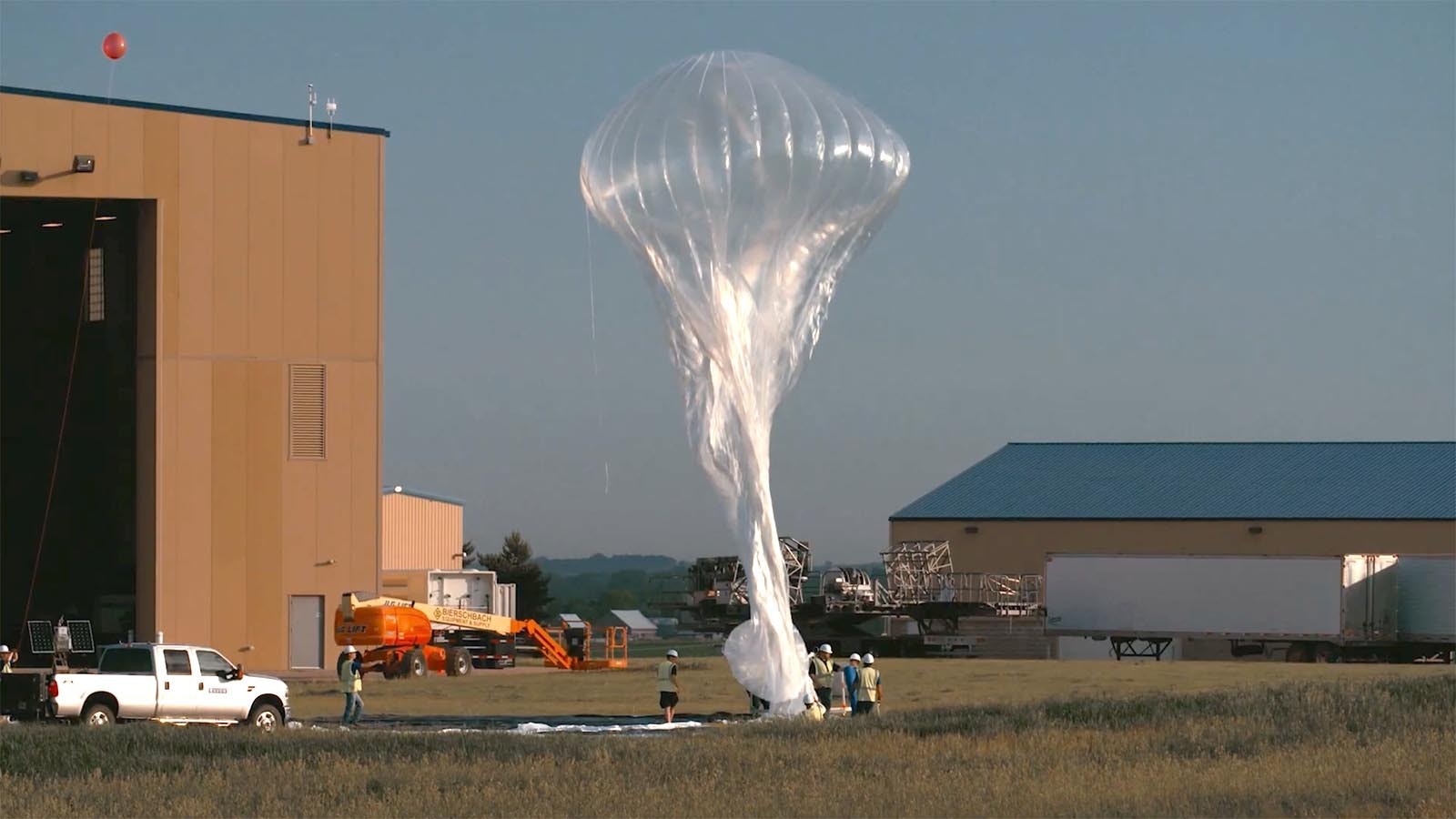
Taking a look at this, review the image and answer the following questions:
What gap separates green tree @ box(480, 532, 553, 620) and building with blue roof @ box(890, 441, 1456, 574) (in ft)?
94.2

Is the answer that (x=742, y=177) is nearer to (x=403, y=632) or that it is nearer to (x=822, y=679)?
(x=822, y=679)

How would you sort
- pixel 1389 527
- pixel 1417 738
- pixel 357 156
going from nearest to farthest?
pixel 1417 738, pixel 357 156, pixel 1389 527

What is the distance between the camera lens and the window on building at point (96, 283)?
55688 millimetres

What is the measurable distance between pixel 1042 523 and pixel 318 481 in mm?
32671

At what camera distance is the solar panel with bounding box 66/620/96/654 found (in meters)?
54.9

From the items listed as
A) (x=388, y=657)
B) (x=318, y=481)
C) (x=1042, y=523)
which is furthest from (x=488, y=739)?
(x=1042, y=523)

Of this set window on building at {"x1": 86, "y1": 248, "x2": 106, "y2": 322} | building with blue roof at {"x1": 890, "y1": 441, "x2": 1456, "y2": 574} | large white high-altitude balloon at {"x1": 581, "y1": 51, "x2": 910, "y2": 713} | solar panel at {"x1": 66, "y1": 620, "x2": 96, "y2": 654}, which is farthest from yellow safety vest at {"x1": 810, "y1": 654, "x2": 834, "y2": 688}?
building with blue roof at {"x1": 890, "y1": 441, "x2": 1456, "y2": 574}

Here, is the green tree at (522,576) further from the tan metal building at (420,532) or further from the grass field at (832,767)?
the grass field at (832,767)

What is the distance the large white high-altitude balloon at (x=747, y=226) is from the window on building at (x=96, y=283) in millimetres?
28809

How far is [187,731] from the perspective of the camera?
2886cm

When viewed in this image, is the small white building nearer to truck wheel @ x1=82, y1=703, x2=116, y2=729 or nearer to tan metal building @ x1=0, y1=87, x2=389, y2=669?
tan metal building @ x1=0, y1=87, x2=389, y2=669

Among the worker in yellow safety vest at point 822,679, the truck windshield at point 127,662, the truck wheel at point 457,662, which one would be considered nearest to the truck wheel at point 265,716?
the truck windshield at point 127,662

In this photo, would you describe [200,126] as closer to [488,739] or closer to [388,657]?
[388,657]

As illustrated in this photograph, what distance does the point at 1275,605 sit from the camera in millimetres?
61406
